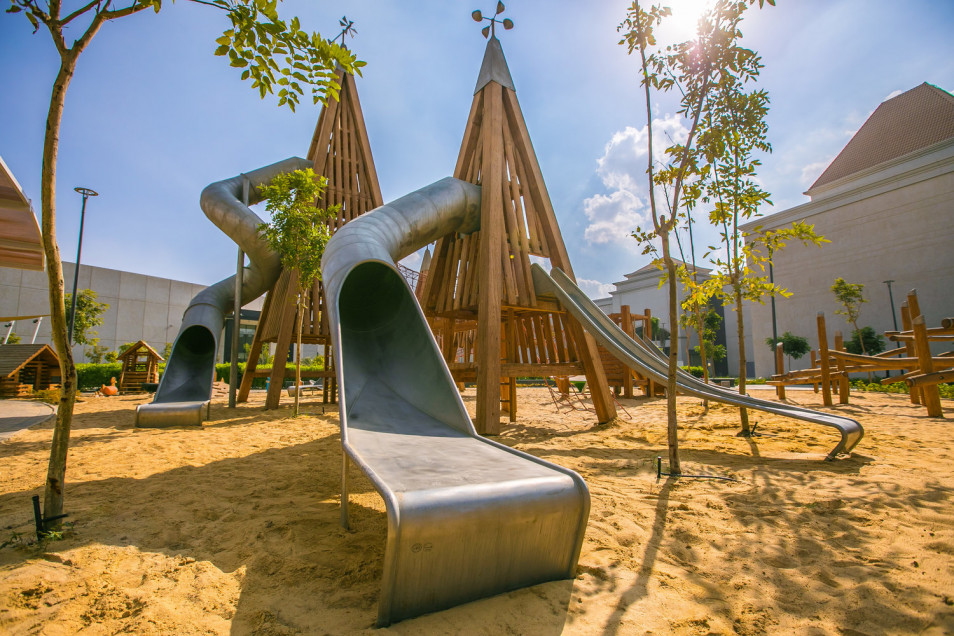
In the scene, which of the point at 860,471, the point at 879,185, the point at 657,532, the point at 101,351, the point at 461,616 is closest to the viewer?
the point at 461,616

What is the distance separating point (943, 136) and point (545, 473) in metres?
47.0

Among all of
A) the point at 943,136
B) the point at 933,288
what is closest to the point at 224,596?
the point at 933,288

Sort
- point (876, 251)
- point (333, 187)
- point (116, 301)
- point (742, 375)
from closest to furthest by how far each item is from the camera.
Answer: point (742, 375)
point (333, 187)
point (116, 301)
point (876, 251)

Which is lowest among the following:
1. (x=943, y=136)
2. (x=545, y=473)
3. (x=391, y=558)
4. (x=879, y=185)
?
(x=391, y=558)

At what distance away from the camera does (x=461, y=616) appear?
2094mm

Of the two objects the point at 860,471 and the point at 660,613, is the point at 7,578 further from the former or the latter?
the point at 860,471

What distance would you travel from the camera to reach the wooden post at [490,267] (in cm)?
718

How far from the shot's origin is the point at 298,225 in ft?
31.1

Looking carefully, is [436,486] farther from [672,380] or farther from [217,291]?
[217,291]

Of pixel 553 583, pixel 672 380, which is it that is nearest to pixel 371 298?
pixel 672 380

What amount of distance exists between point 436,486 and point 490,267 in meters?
5.64

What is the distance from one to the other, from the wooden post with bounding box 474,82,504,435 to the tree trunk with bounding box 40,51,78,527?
496 centimetres

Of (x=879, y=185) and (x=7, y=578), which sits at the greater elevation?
(x=879, y=185)

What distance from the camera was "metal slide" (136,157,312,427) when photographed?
33.0 ft
